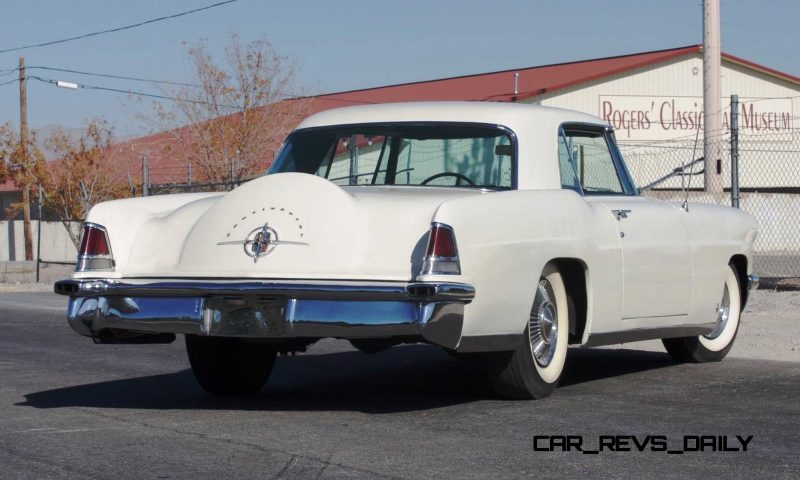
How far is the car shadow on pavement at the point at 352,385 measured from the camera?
7410 mm

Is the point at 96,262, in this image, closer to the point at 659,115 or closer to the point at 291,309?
the point at 291,309

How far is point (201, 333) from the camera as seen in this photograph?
664 cm

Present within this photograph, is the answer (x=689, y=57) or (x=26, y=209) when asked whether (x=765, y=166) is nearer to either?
(x=689, y=57)

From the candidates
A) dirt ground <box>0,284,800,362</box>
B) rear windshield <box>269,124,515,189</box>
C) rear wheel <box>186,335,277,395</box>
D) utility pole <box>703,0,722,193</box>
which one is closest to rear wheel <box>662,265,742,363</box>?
dirt ground <box>0,284,800,362</box>

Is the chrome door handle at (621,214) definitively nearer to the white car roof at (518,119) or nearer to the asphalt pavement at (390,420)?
the white car roof at (518,119)

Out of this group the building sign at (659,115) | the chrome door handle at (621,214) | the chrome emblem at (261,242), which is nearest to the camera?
the chrome emblem at (261,242)

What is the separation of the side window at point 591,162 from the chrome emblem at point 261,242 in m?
2.14

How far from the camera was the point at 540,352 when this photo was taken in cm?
725

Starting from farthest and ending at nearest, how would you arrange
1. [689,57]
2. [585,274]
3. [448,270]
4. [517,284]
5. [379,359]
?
1. [689,57]
2. [379,359]
3. [585,274]
4. [517,284]
5. [448,270]

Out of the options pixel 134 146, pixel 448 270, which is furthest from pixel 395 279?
pixel 134 146

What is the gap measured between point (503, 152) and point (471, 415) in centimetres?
160

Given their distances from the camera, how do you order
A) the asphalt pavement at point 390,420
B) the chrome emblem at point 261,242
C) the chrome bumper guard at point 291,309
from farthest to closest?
1. the chrome emblem at point 261,242
2. the chrome bumper guard at point 291,309
3. the asphalt pavement at point 390,420

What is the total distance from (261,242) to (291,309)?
39cm

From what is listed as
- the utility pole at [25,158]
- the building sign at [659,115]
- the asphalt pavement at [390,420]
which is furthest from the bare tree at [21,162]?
the asphalt pavement at [390,420]
